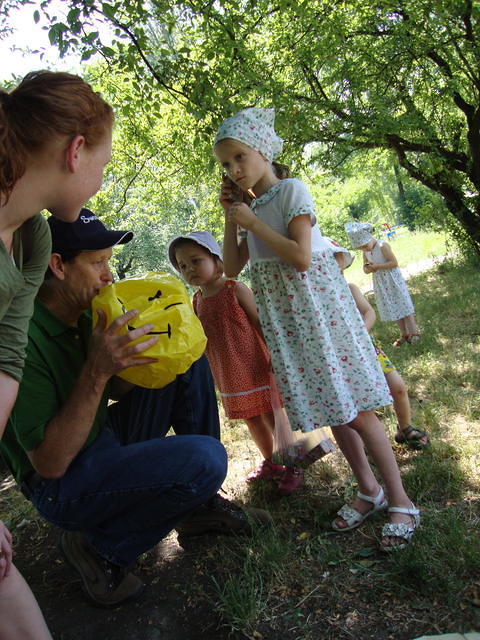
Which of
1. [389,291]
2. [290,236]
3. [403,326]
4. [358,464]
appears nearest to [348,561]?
[358,464]

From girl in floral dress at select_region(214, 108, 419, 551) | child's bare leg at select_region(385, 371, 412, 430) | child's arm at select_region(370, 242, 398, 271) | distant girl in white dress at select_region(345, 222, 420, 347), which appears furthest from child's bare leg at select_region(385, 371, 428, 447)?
child's arm at select_region(370, 242, 398, 271)

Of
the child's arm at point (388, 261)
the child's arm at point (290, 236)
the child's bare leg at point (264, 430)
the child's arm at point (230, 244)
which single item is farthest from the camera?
the child's arm at point (388, 261)

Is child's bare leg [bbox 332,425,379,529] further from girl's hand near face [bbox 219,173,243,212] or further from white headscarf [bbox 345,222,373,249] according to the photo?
white headscarf [bbox 345,222,373,249]

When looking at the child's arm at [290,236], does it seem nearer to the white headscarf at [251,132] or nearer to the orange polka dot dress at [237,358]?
the white headscarf at [251,132]

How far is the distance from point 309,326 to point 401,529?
895 millimetres

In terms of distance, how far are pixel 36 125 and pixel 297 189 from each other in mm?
1098

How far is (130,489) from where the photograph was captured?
178 centimetres

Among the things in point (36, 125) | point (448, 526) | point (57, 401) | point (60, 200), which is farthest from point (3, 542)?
point (448, 526)

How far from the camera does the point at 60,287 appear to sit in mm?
1915

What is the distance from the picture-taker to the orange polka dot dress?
105 inches

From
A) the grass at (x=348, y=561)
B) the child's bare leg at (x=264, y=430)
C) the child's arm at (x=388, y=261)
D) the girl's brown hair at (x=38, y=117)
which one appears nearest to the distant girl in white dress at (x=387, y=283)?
the child's arm at (x=388, y=261)

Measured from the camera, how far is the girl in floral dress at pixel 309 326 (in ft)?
6.70

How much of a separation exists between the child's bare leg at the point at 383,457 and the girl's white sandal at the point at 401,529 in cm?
2

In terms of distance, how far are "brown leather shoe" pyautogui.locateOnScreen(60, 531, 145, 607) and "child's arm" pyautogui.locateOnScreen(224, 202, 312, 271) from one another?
56.6 inches
